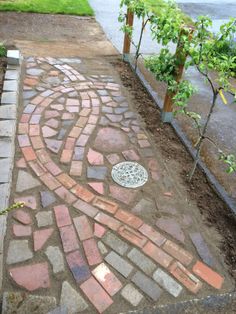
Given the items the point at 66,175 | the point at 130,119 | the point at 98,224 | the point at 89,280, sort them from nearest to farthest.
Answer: the point at 89,280, the point at 98,224, the point at 66,175, the point at 130,119

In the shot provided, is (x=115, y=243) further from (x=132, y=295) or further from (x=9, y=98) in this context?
(x=9, y=98)

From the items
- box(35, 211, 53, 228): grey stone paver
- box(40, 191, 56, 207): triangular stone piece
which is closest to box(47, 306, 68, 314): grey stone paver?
box(35, 211, 53, 228): grey stone paver

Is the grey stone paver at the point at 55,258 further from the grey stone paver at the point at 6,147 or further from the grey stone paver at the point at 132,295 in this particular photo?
the grey stone paver at the point at 6,147

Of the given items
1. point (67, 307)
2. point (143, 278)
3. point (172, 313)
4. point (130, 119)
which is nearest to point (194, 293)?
point (172, 313)

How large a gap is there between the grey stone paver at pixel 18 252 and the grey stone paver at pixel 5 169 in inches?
30.8

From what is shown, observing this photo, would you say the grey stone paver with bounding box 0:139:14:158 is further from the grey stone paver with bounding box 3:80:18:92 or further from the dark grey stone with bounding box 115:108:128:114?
the dark grey stone with bounding box 115:108:128:114

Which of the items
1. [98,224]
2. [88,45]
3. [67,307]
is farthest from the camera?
[88,45]

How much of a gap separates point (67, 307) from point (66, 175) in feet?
4.89

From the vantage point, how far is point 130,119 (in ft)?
15.1

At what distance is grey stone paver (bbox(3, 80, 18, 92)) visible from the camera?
4745mm

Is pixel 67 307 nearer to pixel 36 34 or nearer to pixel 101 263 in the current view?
pixel 101 263

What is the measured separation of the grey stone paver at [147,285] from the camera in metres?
2.55

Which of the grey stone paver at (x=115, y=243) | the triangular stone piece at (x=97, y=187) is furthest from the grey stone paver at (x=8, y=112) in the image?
the grey stone paver at (x=115, y=243)

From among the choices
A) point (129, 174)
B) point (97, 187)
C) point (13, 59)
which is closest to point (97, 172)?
point (97, 187)
